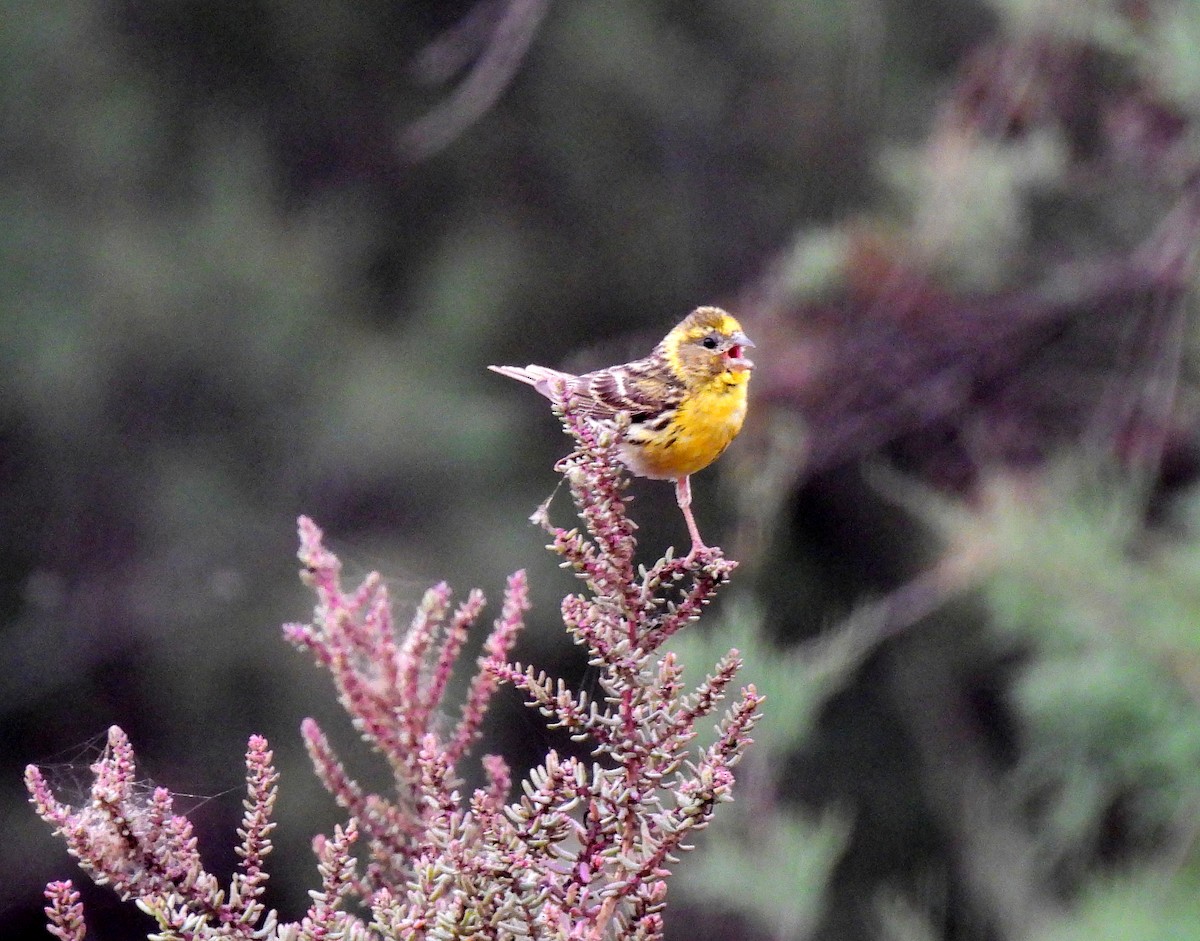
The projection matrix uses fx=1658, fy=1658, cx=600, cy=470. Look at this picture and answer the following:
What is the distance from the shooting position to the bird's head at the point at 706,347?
297 centimetres

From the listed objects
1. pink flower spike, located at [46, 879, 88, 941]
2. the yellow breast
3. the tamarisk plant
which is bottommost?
pink flower spike, located at [46, 879, 88, 941]

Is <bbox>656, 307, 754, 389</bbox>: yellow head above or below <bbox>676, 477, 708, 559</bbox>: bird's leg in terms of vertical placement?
above

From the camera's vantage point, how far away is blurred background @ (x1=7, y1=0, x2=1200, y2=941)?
4047mm

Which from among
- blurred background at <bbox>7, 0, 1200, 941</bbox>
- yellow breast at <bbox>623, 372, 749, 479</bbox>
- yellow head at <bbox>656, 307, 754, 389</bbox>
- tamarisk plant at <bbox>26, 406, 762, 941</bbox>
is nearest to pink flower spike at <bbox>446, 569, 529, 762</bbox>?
tamarisk plant at <bbox>26, 406, 762, 941</bbox>

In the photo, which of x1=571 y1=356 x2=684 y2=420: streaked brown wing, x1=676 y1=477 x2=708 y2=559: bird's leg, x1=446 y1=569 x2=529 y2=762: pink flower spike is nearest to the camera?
x1=446 y1=569 x2=529 y2=762: pink flower spike

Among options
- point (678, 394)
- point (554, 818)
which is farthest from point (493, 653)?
point (678, 394)

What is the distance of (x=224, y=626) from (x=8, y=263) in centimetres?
247

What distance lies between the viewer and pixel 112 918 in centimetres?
792

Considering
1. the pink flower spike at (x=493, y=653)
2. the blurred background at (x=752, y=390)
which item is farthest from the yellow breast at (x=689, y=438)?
the pink flower spike at (x=493, y=653)

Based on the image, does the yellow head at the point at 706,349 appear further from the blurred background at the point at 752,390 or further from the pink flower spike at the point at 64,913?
the pink flower spike at the point at 64,913

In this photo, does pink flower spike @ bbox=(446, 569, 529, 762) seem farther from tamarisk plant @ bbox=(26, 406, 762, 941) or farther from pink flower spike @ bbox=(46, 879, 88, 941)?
pink flower spike @ bbox=(46, 879, 88, 941)

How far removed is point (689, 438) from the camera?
2.82 metres

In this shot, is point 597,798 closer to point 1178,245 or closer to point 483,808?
point 483,808

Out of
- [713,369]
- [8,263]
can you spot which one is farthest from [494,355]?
[713,369]
